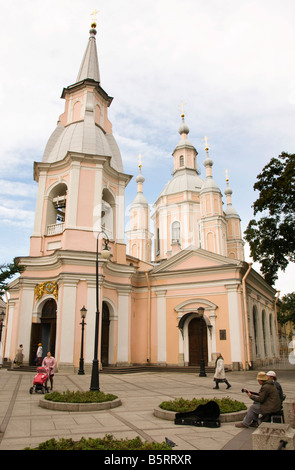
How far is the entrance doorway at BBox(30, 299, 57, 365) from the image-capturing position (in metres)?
21.6

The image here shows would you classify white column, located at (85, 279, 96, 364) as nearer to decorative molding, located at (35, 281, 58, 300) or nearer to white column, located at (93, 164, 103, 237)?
decorative molding, located at (35, 281, 58, 300)

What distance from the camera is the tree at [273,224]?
18.3m

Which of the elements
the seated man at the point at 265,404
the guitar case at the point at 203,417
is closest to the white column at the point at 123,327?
the guitar case at the point at 203,417

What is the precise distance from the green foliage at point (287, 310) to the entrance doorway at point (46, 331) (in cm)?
3617

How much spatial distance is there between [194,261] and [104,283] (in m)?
6.20

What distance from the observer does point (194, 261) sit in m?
24.8

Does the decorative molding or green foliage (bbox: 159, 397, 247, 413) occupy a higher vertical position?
the decorative molding

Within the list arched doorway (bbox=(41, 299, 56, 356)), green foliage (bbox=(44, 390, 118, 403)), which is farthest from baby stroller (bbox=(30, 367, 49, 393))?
arched doorway (bbox=(41, 299, 56, 356))

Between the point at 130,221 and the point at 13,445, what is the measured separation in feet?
137

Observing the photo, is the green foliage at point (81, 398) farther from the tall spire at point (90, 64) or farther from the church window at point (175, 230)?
the church window at point (175, 230)

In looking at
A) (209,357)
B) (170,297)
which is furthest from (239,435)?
(170,297)

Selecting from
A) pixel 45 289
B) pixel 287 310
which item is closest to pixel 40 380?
pixel 45 289

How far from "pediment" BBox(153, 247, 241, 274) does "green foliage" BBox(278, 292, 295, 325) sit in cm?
2994
